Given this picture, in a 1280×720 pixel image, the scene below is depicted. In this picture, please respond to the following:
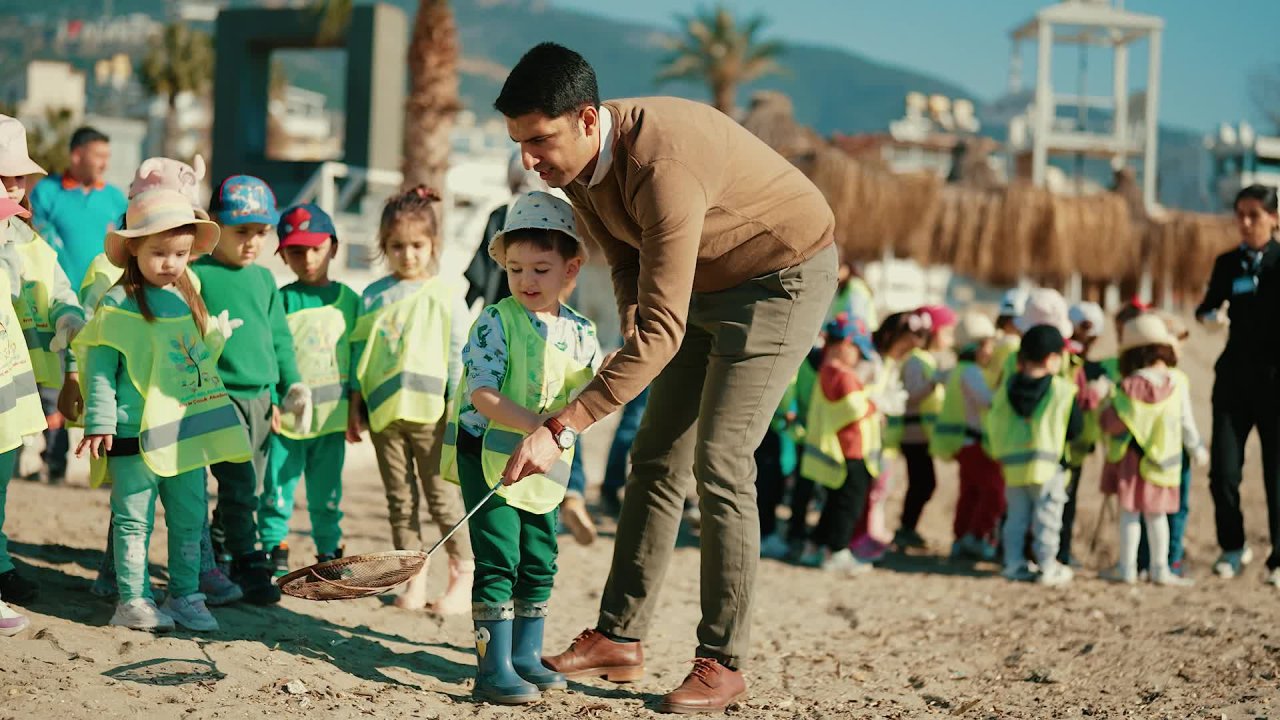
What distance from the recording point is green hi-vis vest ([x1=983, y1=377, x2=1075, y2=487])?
6.96 metres

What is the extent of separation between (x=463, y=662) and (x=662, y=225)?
1871 millimetres

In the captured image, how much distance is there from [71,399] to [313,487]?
1.05 m

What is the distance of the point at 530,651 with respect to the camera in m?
4.18

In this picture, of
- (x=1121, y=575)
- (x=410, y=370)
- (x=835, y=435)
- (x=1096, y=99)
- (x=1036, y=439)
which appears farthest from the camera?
(x=1096, y=99)

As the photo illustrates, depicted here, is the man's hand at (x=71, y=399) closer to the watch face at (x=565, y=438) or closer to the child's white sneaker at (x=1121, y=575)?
the watch face at (x=565, y=438)

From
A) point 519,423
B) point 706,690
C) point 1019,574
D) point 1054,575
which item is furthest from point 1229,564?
point 519,423

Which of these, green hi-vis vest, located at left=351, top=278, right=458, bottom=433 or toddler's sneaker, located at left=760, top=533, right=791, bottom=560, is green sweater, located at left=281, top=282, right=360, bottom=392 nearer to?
green hi-vis vest, located at left=351, top=278, right=458, bottom=433

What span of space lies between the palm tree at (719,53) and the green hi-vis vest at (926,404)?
3621 cm

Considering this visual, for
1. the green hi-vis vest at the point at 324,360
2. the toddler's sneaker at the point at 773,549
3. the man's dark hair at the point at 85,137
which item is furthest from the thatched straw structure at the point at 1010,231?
the green hi-vis vest at the point at 324,360

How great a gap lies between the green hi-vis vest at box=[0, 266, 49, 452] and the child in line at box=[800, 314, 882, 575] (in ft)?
13.9

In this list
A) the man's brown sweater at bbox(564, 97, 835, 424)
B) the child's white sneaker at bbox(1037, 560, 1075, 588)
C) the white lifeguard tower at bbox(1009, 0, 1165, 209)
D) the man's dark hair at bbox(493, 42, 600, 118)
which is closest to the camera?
the man's dark hair at bbox(493, 42, 600, 118)

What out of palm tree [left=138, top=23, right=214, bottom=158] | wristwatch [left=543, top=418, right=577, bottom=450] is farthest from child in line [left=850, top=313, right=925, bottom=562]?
palm tree [left=138, top=23, right=214, bottom=158]

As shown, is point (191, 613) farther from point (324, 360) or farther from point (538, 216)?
point (538, 216)

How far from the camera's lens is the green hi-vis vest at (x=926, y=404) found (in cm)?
822
